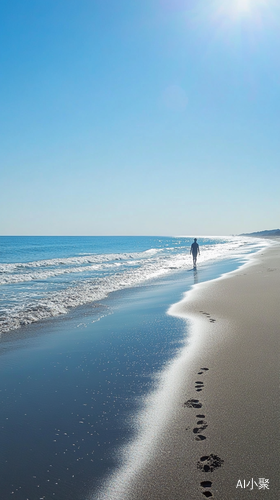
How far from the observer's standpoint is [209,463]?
2.92 m

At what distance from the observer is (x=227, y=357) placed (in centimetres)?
552

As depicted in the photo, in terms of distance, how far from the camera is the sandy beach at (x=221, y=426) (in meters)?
2.68

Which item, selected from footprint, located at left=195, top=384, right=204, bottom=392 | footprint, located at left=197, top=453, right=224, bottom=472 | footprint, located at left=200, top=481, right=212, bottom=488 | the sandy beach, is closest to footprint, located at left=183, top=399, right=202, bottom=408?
the sandy beach

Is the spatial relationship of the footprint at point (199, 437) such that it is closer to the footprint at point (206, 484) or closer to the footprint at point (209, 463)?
the footprint at point (209, 463)

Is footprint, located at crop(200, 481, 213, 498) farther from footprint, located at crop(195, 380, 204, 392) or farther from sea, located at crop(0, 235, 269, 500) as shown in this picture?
footprint, located at crop(195, 380, 204, 392)

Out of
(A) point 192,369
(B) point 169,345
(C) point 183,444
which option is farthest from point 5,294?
(C) point 183,444

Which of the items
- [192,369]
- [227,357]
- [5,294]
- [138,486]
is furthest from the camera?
[5,294]

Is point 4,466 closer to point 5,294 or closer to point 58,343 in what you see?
point 58,343

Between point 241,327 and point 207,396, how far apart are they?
3.33 metres

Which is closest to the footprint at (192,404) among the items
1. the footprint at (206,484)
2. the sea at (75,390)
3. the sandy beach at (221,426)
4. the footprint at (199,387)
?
the sandy beach at (221,426)

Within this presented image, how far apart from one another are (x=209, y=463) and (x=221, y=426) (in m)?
0.63

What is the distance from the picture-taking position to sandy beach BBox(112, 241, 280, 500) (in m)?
2.68

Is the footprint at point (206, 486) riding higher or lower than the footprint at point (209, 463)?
higher

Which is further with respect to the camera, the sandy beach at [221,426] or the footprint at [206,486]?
the sandy beach at [221,426]
